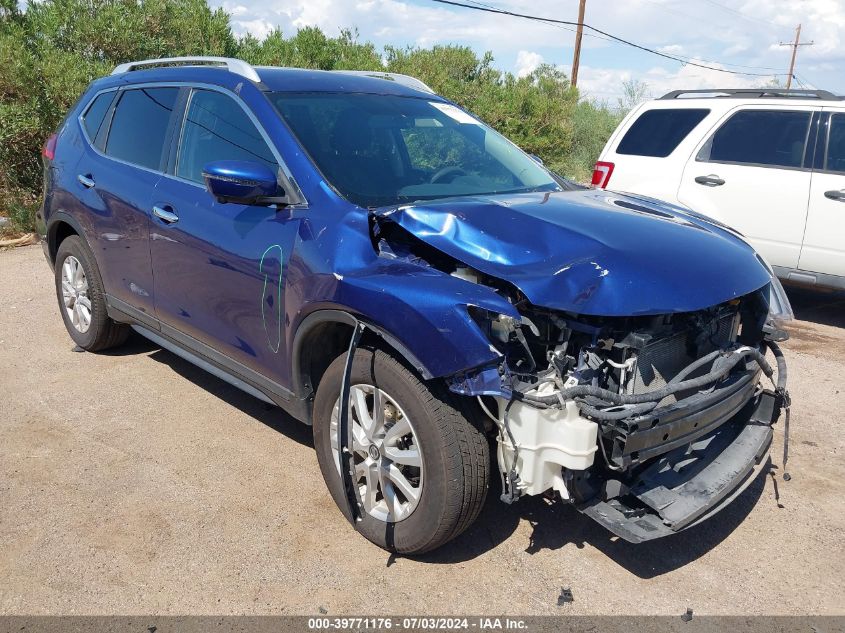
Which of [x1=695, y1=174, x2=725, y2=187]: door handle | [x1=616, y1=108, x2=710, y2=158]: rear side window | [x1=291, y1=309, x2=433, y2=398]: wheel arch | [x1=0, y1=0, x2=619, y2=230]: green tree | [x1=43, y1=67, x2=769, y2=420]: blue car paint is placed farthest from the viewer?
[x1=0, y1=0, x2=619, y2=230]: green tree

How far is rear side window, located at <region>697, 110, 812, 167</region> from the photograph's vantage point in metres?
6.49

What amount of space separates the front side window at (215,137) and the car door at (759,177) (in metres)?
4.59

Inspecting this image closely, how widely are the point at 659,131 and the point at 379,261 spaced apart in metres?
5.24

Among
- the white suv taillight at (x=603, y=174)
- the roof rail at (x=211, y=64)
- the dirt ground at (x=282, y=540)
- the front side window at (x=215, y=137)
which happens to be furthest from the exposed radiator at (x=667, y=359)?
the white suv taillight at (x=603, y=174)

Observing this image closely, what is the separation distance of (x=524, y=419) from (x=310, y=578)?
1.12 m

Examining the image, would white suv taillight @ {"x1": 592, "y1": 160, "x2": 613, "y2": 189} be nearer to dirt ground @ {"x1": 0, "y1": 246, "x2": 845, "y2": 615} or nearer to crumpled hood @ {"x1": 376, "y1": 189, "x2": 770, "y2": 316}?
dirt ground @ {"x1": 0, "y1": 246, "x2": 845, "y2": 615}

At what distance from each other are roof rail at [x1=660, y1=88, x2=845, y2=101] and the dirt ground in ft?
11.2

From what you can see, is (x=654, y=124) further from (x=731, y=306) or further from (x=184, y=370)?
(x=184, y=370)

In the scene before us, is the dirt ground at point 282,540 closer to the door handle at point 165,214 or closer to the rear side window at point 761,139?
the door handle at point 165,214

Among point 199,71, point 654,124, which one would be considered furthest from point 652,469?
point 654,124

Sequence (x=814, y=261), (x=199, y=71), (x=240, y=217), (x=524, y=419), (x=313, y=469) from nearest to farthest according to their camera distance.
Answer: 1. (x=524, y=419)
2. (x=240, y=217)
3. (x=313, y=469)
4. (x=199, y=71)
5. (x=814, y=261)

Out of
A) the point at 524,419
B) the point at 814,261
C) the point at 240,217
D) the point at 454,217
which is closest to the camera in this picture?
the point at 524,419

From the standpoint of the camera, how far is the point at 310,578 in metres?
2.98

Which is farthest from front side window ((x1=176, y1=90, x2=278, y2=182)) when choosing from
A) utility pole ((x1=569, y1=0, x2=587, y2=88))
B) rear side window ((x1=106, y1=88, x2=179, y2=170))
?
utility pole ((x1=569, y1=0, x2=587, y2=88))
